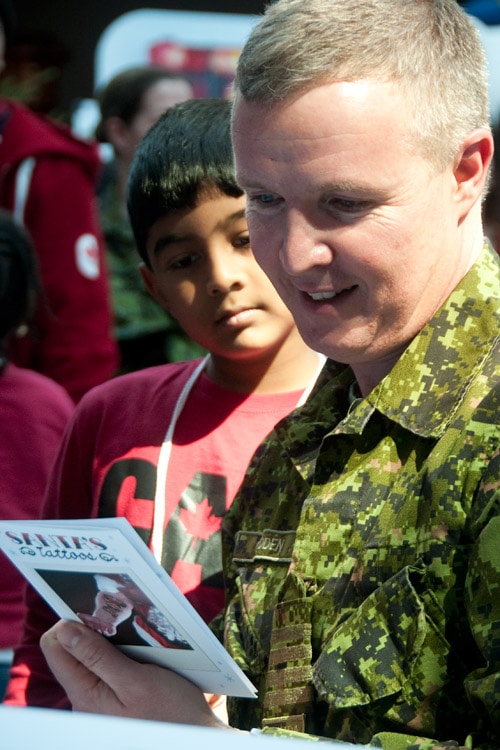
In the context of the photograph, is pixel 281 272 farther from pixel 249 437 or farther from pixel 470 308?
pixel 249 437

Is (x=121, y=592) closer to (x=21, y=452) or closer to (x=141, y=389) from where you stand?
(x=141, y=389)

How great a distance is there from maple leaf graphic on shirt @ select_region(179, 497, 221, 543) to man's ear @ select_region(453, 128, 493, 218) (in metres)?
0.83

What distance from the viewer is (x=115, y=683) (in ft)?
5.22

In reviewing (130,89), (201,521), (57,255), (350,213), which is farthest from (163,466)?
(130,89)

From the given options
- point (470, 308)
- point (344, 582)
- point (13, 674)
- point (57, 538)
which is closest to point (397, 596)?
point (344, 582)

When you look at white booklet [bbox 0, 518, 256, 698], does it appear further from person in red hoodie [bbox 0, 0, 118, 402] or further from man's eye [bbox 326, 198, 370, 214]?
person in red hoodie [bbox 0, 0, 118, 402]

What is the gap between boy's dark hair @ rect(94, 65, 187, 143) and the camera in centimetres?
475

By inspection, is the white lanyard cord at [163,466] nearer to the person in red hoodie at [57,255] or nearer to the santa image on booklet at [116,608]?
the santa image on booklet at [116,608]

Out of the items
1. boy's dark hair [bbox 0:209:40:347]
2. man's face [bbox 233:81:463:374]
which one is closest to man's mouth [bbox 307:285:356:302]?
man's face [bbox 233:81:463:374]

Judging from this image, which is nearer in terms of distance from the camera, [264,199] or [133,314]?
[264,199]

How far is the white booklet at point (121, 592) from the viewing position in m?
1.45

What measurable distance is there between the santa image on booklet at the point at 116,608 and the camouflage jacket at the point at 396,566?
0.12m

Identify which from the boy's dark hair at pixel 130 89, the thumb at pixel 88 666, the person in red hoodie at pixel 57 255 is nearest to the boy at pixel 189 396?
the thumb at pixel 88 666

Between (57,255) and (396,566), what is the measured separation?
273 cm
